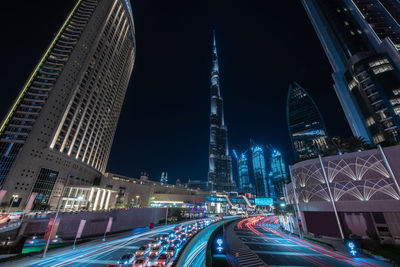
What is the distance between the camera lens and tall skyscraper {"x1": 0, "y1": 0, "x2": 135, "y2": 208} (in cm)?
6297

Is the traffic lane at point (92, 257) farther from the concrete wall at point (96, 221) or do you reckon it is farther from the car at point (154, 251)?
the concrete wall at point (96, 221)

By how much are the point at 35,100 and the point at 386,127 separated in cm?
13868

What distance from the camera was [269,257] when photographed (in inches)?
1047

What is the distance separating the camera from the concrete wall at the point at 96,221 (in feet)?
132

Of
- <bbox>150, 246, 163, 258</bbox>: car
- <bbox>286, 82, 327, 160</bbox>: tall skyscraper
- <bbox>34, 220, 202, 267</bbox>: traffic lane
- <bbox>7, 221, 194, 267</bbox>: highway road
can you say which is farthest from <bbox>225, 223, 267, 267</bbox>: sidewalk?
<bbox>286, 82, 327, 160</bbox>: tall skyscraper

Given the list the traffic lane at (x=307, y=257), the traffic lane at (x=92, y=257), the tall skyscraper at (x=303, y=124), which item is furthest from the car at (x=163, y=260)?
the tall skyscraper at (x=303, y=124)

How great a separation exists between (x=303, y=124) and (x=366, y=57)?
8246cm

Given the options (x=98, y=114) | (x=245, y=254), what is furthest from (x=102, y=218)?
(x=98, y=114)

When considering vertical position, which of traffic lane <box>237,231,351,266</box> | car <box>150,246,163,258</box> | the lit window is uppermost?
the lit window

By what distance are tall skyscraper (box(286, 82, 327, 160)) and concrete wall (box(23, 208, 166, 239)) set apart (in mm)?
126504

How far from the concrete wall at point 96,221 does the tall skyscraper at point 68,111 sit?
28.4m

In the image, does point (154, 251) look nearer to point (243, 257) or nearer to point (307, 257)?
point (243, 257)

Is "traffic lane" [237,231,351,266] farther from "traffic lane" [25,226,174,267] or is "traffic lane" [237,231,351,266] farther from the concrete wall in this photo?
the concrete wall

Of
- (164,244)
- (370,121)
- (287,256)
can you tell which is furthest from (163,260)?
(370,121)
